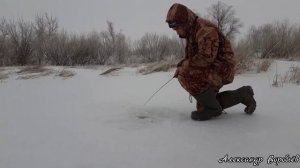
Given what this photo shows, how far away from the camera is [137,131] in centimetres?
207

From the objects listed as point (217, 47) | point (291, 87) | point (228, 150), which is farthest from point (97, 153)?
point (291, 87)

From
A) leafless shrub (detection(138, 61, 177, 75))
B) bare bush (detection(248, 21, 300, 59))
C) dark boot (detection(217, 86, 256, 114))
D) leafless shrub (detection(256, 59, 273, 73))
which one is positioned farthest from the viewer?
bare bush (detection(248, 21, 300, 59))

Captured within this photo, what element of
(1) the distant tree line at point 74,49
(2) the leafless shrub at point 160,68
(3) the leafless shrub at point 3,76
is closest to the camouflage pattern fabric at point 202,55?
(2) the leafless shrub at point 160,68

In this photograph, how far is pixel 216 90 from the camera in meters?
2.34

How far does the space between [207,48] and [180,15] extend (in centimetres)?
32

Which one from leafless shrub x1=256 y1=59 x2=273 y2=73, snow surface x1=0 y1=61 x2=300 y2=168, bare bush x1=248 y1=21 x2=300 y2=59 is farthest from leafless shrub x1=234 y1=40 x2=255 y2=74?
bare bush x1=248 y1=21 x2=300 y2=59

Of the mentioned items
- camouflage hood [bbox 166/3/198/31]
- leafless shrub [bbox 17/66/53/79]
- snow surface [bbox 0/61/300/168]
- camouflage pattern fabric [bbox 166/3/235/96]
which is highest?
camouflage hood [bbox 166/3/198/31]

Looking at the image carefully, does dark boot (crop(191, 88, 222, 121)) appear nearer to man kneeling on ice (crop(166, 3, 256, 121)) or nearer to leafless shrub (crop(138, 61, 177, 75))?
man kneeling on ice (crop(166, 3, 256, 121))

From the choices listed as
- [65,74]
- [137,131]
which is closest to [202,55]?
[137,131]

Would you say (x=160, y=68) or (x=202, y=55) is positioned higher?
(x=202, y=55)

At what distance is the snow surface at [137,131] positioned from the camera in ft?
5.35

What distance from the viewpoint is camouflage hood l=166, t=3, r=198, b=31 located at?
2196 millimetres

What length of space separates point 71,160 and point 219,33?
1.36 m

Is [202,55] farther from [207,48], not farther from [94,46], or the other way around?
[94,46]
